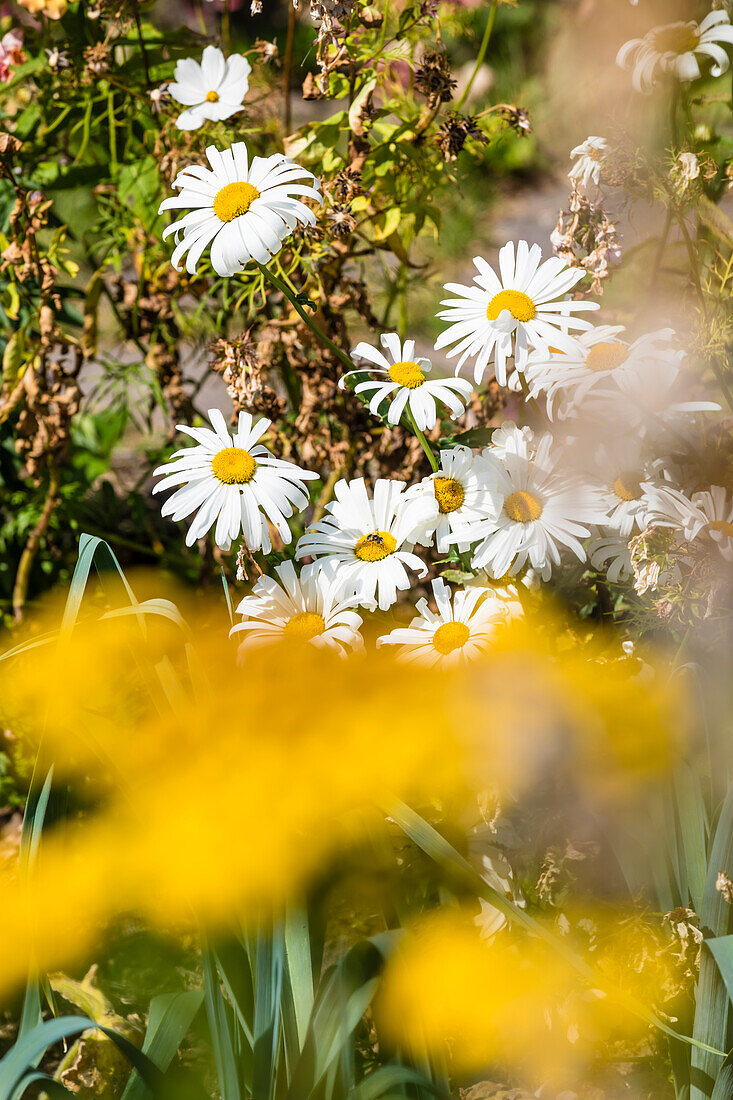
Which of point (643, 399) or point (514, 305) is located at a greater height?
point (514, 305)

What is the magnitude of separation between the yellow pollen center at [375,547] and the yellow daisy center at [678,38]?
1.74 ft

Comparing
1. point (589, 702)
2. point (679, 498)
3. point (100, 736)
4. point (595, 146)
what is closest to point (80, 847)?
point (100, 736)

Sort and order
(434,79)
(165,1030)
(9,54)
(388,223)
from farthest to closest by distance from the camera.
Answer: (9,54) → (388,223) → (434,79) → (165,1030)

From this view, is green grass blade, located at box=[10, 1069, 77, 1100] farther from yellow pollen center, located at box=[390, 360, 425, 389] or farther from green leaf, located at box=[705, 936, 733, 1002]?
yellow pollen center, located at box=[390, 360, 425, 389]

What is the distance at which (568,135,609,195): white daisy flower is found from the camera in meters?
0.85

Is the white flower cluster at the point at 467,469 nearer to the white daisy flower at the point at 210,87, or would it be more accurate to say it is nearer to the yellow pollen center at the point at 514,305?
the yellow pollen center at the point at 514,305

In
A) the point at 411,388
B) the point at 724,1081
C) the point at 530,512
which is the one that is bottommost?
the point at 724,1081

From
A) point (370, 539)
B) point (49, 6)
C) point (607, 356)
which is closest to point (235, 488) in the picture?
point (370, 539)

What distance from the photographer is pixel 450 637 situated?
0.81m

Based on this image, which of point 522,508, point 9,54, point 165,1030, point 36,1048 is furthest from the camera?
point 9,54

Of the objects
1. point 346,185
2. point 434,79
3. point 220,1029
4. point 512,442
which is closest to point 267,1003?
point 220,1029

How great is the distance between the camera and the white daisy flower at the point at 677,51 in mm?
823

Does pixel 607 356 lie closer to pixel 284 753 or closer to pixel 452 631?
pixel 452 631

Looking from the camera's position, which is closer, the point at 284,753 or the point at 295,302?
the point at 295,302
